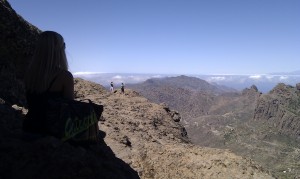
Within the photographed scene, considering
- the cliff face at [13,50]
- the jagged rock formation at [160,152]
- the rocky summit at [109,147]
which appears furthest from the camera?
the cliff face at [13,50]

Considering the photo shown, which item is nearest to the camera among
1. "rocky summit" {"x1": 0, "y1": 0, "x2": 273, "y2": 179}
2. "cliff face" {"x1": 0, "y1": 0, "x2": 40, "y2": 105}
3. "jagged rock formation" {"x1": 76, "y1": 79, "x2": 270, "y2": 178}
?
"rocky summit" {"x1": 0, "y1": 0, "x2": 273, "y2": 179}

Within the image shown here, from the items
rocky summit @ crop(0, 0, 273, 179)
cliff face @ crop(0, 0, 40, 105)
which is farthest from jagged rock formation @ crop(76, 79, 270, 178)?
cliff face @ crop(0, 0, 40, 105)

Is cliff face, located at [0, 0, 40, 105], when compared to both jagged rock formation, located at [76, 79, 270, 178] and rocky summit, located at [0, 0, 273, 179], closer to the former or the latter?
rocky summit, located at [0, 0, 273, 179]

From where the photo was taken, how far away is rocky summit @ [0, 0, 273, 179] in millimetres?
5562

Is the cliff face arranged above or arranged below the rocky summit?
above

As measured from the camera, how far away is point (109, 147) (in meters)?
12.0

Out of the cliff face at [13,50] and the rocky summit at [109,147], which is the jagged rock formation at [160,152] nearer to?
the rocky summit at [109,147]

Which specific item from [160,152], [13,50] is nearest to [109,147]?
[160,152]

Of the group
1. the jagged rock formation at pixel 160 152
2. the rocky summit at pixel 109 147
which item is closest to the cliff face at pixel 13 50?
the rocky summit at pixel 109 147

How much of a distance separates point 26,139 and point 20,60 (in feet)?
35.6

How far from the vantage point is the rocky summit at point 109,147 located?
18.2 feet

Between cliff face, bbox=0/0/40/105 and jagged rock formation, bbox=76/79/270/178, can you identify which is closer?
jagged rock formation, bbox=76/79/270/178

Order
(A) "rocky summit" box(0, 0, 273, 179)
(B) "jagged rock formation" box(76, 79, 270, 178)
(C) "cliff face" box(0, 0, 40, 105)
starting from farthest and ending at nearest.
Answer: (C) "cliff face" box(0, 0, 40, 105) < (B) "jagged rock formation" box(76, 79, 270, 178) < (A) "rocky summit" box(0, 0, 273, 179)

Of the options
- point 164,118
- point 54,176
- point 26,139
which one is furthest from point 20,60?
point 54,176
